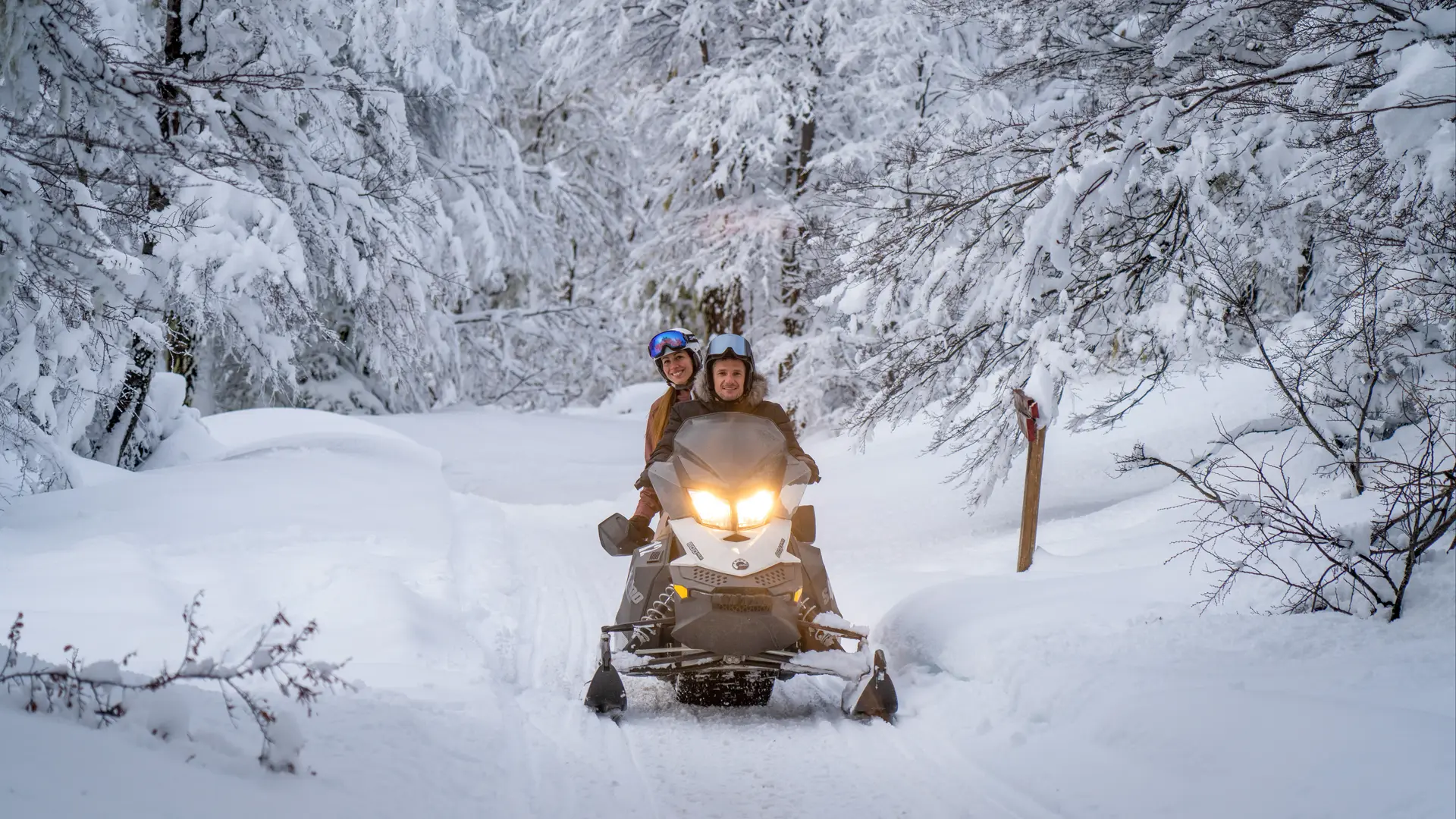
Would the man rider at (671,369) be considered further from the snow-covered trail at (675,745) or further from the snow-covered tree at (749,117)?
the snow-covered tree at (749,117)

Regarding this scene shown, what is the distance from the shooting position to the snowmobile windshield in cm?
538

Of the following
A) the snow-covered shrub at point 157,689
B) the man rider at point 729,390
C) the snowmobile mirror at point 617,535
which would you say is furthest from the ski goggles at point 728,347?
the snow-covered shrub at point 157,689

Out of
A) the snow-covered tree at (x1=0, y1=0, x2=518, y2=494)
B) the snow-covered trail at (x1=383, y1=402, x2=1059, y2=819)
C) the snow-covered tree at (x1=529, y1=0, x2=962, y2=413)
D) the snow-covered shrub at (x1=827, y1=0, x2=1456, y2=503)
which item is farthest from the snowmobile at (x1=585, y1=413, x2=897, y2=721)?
the snow-covered tree at (x1=529, y1=0, x2=962, y2=413)

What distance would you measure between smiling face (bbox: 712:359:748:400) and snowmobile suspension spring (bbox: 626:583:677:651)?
1139 millimetres

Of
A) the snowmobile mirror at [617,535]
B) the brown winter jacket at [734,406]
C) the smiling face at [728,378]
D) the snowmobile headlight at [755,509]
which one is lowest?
the snowmobile mirror at [617,535]

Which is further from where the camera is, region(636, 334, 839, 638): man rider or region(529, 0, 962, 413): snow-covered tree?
region(529, 0, 962, 413): snow-covered tree

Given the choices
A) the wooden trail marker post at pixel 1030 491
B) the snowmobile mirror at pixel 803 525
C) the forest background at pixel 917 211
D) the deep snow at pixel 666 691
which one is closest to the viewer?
the deep snow at pixel 666 691

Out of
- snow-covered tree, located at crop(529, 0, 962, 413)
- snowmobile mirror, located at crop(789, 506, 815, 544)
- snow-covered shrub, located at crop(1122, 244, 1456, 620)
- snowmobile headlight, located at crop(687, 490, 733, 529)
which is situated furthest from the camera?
snow-covered tree, located at crop(529, 0, 962, 413)

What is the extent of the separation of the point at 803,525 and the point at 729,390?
88cm

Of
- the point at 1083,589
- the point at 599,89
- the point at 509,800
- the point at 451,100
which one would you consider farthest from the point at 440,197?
the point at 509,800

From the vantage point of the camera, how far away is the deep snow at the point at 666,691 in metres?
3.56

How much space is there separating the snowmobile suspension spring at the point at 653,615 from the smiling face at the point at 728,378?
1139 mm

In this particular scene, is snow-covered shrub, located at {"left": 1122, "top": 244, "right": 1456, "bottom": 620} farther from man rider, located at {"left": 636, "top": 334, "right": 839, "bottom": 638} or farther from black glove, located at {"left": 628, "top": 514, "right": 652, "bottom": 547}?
black glove, located at {"left": 628, "top": 514, "right": 652, "bottom": 547}

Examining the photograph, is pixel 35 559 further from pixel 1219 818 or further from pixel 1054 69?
pixel 1054 69
